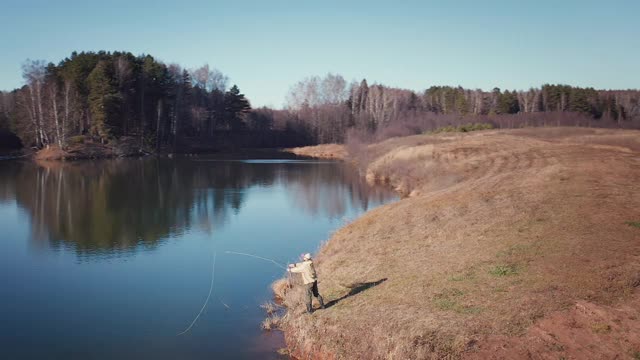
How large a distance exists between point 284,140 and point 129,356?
11624cm

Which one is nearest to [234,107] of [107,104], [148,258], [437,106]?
[107,104]

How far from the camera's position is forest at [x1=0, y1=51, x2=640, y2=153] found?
87494 millimetres

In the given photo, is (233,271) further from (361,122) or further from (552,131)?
(361,122)

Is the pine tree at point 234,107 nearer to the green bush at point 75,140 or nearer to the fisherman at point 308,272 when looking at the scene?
the green bush at point 75,140

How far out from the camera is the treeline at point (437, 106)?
124875 millimetres

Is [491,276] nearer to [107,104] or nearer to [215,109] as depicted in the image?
[107,104]

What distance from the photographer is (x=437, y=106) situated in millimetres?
147250

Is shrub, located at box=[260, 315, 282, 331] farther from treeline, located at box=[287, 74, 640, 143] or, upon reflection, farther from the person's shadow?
treeline, located at box=[287, 74, 640, 143]

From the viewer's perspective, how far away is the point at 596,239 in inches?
702

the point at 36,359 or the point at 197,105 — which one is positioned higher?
the point at 197,105

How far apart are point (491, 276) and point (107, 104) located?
3198 inches

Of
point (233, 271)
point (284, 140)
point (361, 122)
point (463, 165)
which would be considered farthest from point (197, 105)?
point (233, 271)

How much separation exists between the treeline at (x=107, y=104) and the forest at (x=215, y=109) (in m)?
0.18

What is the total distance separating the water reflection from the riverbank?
12.2 meters
